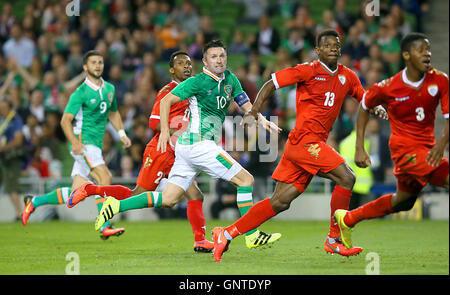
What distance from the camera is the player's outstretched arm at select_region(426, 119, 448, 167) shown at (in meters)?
6.65

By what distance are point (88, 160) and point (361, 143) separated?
4.51m

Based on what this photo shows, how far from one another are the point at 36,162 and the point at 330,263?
9.89m

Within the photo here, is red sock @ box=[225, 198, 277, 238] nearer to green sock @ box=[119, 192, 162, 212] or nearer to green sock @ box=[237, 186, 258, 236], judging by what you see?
green sock @ box=[237, 186, 258, 236]

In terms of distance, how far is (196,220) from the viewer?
29.3ft

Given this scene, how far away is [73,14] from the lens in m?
20.1

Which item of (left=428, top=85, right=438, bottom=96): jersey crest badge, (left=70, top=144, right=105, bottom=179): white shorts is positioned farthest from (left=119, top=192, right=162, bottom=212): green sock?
(left=428, top=85, right=438, bottom=96): jersey crest badge

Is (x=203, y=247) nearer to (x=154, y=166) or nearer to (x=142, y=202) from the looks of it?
(x=142, y=202)

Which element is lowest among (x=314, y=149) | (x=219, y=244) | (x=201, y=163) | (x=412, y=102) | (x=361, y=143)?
(x=219, y=244)

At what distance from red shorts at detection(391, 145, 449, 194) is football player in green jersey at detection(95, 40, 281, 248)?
148 cm

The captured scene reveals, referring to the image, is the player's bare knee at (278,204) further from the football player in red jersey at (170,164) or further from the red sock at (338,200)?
the football player in red jersey at (170,164)

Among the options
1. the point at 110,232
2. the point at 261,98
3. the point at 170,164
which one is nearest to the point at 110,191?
the point at 170,164

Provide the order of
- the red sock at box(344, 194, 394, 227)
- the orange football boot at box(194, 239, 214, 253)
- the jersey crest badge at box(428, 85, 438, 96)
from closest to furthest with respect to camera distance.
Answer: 1. the jersey crest badge at box(428, 85, 438, 96)
2. the red sock at box(344, 194, 394, 227)
3. the orange football boot at box(194, 239, 214, 253)

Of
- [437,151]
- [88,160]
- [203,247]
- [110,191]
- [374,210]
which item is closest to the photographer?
[437,151]
